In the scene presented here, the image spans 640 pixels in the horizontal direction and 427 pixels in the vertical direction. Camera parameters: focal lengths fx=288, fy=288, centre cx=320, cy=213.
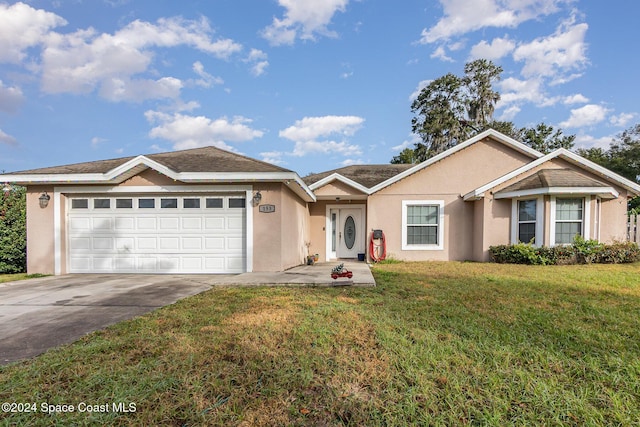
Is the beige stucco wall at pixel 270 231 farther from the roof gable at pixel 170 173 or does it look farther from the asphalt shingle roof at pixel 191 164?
the asphalt shingle roof at pixel 191 164

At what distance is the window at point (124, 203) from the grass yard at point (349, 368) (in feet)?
16.3

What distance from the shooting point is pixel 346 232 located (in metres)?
12.2

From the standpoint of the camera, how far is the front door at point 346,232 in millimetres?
12133

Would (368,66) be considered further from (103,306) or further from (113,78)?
(103,306)

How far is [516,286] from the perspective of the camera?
6336mm

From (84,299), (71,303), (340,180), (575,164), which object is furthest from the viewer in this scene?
(340,180)

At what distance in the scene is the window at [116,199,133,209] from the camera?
322 inches

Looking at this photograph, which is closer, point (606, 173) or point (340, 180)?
point (606, 173)

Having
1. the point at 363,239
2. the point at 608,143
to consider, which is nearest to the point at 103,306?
the point at 363,239

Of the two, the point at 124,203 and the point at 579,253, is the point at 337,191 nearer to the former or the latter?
the point at 124,203

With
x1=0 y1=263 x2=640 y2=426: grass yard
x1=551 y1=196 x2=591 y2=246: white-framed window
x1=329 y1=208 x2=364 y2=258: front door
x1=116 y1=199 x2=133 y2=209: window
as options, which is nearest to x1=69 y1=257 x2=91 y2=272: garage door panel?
x1=116 y1=199 x2=133 y2=209: window

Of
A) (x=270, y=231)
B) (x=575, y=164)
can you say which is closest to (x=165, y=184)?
(x=270, y=231)

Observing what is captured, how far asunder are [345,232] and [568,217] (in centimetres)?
778

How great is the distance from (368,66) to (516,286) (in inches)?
494
